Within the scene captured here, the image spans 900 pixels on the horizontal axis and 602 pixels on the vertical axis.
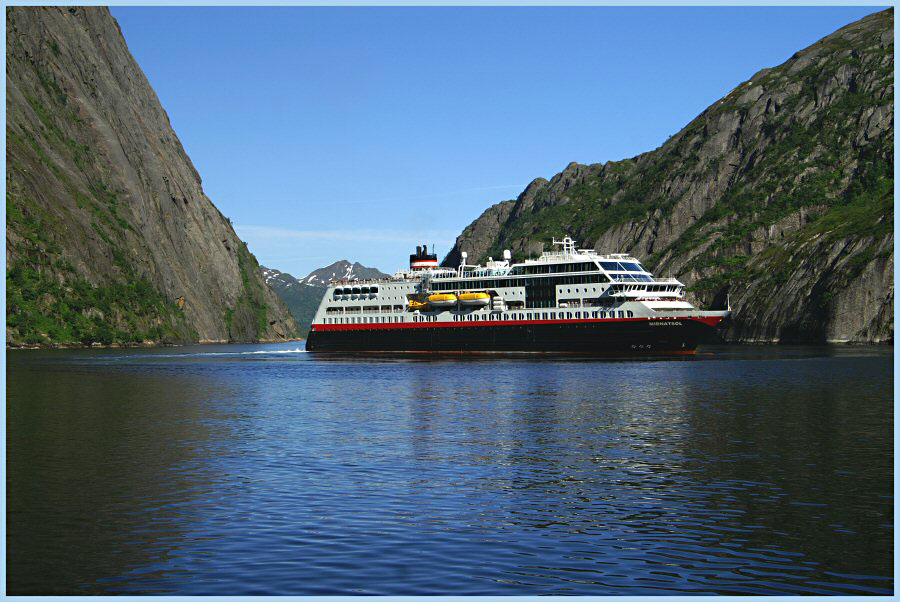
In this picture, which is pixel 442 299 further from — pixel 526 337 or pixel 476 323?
pixel 526 337

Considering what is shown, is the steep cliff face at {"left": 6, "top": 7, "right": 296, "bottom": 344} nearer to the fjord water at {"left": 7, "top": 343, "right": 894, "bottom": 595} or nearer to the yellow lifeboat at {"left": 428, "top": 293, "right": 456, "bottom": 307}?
the yellow lifeboat at {"left": 428, "top": 293, "right": 456, "bottom": 307}

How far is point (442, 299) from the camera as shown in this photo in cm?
12694

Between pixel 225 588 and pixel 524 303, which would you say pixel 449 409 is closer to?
pixel 225 588

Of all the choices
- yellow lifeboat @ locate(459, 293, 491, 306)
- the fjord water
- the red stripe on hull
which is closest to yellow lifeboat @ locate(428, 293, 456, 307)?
yellow lifeboat @ locate(459, 293, 491, 306)

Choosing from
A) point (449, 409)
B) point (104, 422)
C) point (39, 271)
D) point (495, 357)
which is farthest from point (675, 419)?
point (39, 271)

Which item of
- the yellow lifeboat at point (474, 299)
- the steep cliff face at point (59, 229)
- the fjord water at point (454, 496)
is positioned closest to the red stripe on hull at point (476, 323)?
the yellow lifeboat at point (474, 299)

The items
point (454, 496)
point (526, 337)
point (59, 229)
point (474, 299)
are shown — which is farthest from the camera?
point (59, 229)

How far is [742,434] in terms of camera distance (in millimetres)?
38375

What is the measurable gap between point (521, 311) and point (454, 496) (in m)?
92.9

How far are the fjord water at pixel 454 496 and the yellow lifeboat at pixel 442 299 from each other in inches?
2807

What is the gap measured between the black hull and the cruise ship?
11 cm

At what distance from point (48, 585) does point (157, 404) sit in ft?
118

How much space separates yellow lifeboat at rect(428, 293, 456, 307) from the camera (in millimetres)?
126312

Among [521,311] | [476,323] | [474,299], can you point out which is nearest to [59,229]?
[474,299]
